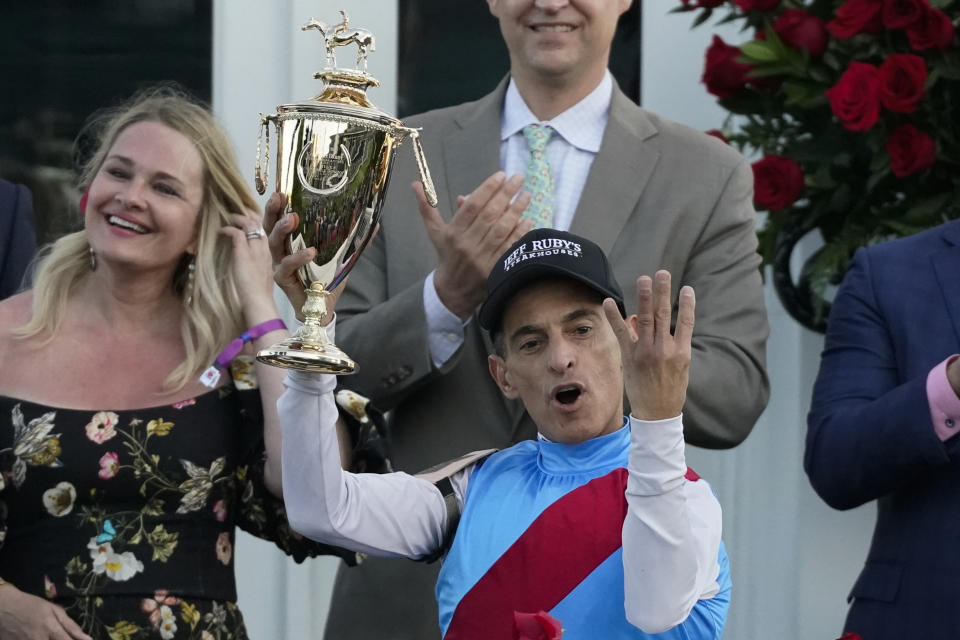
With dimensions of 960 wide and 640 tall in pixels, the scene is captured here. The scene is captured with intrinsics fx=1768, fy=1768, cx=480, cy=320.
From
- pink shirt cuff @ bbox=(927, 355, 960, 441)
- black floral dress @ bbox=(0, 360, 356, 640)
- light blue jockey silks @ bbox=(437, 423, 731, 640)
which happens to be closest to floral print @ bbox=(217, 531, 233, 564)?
black floral dress @ bbox=(0, 360, 356, 640)

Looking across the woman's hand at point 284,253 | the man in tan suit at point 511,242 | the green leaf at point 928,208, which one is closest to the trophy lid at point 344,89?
the woman's hand at point 284,253

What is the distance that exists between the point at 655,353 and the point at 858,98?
1525mm

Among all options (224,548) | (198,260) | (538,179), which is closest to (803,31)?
(538,179)

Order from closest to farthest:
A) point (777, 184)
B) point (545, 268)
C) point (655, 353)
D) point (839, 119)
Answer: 1. point (655, 353)
2. point (545, 268)
3. point (839, 119)
4. point (777, 184)

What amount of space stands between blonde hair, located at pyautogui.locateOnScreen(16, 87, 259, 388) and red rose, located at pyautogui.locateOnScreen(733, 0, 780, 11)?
1.19 meters

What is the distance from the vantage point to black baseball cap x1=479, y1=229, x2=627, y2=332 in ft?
8.96

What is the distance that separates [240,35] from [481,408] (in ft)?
5.73

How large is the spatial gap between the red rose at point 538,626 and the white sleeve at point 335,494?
33 centimetres

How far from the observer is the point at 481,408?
10.8ft

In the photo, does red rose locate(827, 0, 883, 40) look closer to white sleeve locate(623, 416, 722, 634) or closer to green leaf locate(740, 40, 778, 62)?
green leaf locate(740, 40, 778, 62)

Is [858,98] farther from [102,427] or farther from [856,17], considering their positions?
[102,427]

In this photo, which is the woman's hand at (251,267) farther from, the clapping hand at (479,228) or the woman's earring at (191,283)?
the clapping hand at (479,228)

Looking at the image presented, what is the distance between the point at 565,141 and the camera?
352cm

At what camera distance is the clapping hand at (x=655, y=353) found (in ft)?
7.84
